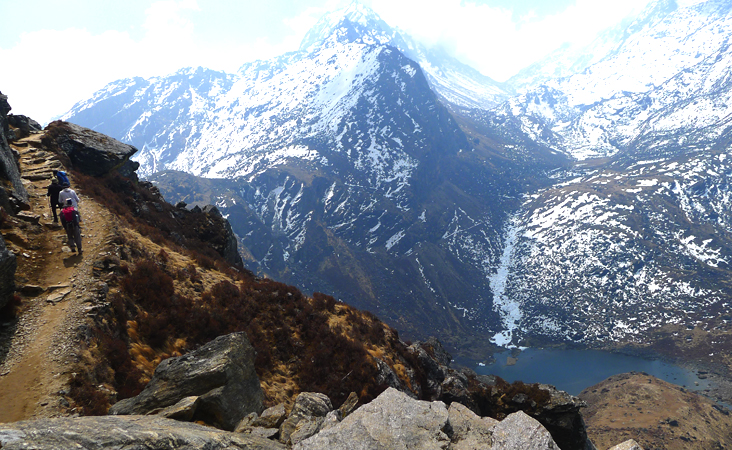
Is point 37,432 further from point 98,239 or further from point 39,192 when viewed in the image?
point 39,192

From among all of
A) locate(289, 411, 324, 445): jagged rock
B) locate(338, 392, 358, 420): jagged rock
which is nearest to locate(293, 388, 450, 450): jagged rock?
locate(289, 411, 324, 445): jagged rock

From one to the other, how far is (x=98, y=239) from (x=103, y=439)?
21.8 meters

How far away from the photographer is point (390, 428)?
12.7 m

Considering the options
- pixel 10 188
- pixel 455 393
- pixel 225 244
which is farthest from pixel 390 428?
pixel 225 244

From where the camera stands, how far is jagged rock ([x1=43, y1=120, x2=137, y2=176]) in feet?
145

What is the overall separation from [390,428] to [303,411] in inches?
174

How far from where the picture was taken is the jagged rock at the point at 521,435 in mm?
12039

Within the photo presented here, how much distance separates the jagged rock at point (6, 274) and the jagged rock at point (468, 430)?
20131 mm

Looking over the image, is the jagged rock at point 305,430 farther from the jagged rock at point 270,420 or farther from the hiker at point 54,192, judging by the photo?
the hiker at point 54,192

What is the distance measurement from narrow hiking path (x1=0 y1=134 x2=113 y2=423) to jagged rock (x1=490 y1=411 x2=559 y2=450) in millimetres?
16077

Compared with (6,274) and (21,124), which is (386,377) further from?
(21,124)

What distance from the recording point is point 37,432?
8.31 m

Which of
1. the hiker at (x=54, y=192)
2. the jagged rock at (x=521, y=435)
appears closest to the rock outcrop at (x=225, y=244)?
the hiker at (x=54, y=192)

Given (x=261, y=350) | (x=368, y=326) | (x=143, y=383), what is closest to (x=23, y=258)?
Answer: (x=143, y=383)
